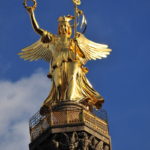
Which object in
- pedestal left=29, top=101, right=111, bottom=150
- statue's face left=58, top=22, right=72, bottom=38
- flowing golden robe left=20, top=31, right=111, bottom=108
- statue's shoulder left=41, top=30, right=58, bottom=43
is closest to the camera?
pedestal left=29, top=101, right=111, bottom=150

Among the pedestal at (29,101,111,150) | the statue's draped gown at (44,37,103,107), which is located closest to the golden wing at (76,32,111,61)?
the statue's draped gown at (44,37,103,107)

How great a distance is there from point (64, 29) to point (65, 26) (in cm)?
22

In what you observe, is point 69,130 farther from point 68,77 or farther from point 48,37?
point 48,37

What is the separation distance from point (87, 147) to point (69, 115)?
79.6 inches

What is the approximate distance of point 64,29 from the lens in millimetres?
56188

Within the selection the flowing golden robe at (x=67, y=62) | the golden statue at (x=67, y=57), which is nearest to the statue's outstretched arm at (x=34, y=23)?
the golden statue at (x=67, y=57)

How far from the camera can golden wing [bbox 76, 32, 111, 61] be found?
56.1m


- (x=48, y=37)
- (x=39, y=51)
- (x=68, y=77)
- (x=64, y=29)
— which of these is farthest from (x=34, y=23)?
(x=68, y=77)

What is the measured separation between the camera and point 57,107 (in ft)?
172

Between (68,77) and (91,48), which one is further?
(91,48)

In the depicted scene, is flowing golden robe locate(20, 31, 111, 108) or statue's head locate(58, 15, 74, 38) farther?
statue's head locate(58, 15, 74, 38)

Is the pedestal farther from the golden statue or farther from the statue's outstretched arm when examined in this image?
the statue's outstretched arm

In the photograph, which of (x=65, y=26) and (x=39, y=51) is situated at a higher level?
(x=65, y=26)

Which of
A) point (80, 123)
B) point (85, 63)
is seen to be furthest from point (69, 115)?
point (85, 63)
